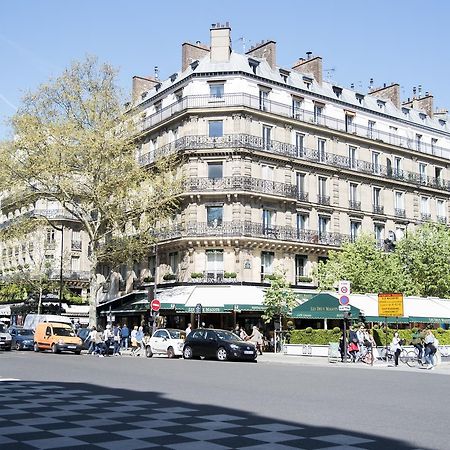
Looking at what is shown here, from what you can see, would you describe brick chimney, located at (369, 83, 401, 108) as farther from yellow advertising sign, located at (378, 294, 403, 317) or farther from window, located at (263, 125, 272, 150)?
yellow advertising sign, located at (378, 294, 403, 317)

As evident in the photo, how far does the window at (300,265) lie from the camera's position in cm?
4312

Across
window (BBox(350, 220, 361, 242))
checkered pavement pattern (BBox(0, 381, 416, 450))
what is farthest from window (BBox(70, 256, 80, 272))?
checkered pavement pattern (BBox(0, 381, 416, 450))

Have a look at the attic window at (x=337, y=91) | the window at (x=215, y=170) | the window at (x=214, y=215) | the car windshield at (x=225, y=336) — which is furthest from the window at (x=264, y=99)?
the car windshield at (x=225, y=336)

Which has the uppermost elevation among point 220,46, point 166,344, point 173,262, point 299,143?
point 220,46

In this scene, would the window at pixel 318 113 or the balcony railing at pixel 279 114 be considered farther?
the window at pixel 318 113

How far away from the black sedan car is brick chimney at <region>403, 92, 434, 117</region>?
36457 millimetres

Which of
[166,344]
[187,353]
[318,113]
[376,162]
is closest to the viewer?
[187,353]

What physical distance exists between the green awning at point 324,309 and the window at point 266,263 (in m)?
9.68

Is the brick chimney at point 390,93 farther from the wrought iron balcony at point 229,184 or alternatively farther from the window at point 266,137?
the wrought iron balcony at point 229,184

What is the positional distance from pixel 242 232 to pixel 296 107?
34.6 feet

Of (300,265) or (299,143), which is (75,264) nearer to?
(300,265)

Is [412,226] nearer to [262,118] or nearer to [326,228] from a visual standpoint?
[326,228]

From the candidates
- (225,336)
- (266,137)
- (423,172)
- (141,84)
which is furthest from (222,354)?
(423,172)

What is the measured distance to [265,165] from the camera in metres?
42.5
